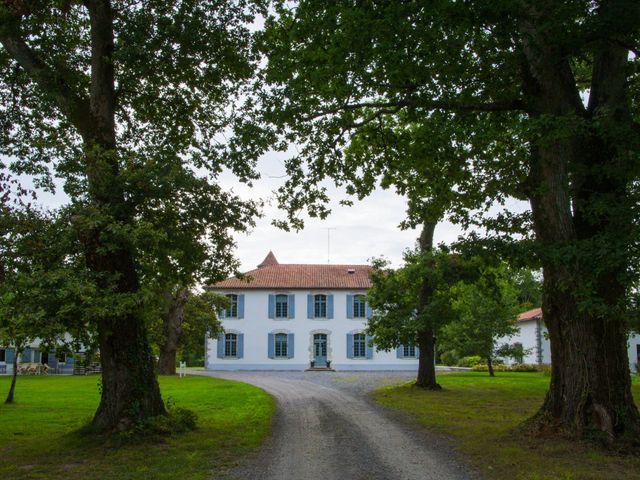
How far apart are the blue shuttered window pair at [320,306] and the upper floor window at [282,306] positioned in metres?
1.44

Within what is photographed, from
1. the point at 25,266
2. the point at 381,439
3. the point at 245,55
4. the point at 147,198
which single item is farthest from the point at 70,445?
the point at 245,55

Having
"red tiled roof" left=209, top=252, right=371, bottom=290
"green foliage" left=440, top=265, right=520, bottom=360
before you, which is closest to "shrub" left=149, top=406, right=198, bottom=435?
"green foliage" left=440, top=265, right=520, bottom=360

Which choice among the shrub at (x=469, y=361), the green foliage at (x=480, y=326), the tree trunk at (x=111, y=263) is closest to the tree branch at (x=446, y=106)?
the tree trunk at (x=111, y=263)

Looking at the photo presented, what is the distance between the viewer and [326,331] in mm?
38094

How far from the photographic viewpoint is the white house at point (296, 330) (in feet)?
124

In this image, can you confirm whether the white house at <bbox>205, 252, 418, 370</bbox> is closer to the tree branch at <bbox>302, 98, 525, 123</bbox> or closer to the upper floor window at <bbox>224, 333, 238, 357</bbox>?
the upper floor window at <bbox>224, 333, 238, 357</bbox>

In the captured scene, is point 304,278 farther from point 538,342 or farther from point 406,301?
point 406,301

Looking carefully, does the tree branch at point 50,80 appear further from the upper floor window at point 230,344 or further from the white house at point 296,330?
the upper floor window at point 230,344

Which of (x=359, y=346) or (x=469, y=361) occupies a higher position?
(x=359, y=346)

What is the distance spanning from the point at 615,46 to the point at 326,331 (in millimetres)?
30699

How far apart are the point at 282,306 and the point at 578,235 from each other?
30092 mm

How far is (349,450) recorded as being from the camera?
8.64m

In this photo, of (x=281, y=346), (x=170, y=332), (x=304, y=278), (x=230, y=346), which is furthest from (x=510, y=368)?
(x=170, y=332)

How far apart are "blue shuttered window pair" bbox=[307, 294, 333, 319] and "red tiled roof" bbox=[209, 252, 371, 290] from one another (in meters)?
0.77
